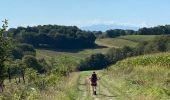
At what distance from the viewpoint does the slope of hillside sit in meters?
29.0

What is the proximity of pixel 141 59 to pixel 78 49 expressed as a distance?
135309 millimetres

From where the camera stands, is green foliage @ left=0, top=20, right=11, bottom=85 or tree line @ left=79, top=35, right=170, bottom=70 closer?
green foliage @ left=0, top=20, right=11, bottom=85

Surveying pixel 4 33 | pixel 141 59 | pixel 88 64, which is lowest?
pixel 88 64

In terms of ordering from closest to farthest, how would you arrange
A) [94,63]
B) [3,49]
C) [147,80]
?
1. [3,49]
2. [147,80]
3. [94,63]

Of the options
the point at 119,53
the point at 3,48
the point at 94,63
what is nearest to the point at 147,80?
the point at 3,48

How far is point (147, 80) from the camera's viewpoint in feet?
131

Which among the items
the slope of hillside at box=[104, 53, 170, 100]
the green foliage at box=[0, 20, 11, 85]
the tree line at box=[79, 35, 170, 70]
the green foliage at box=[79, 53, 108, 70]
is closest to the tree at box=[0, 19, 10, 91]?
the green foliage at box=[0, 20, 11, 85]

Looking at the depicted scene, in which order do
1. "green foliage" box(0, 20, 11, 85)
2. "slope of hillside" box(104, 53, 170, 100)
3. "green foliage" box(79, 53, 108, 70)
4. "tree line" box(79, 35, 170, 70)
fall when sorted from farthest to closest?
1. "green foliage" box(79, 53, 108, 70)
2. "tree line" box(79, 35, 170, 70)
3. "slope of hillside" box(104, 53, 170, 100)
4. "green foliage" box(0, 20, 11, 85)

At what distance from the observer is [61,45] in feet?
651

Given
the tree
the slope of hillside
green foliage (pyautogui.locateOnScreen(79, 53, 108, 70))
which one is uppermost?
the tree

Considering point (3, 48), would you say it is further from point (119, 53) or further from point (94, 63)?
point (119, 53)

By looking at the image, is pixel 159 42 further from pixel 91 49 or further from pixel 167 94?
pixel 167 94

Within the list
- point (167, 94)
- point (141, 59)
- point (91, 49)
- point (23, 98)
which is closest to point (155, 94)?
point (167, 94)

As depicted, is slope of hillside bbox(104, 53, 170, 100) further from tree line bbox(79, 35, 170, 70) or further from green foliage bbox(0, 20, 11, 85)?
tree line bbox(79, 35, 170, 70)
